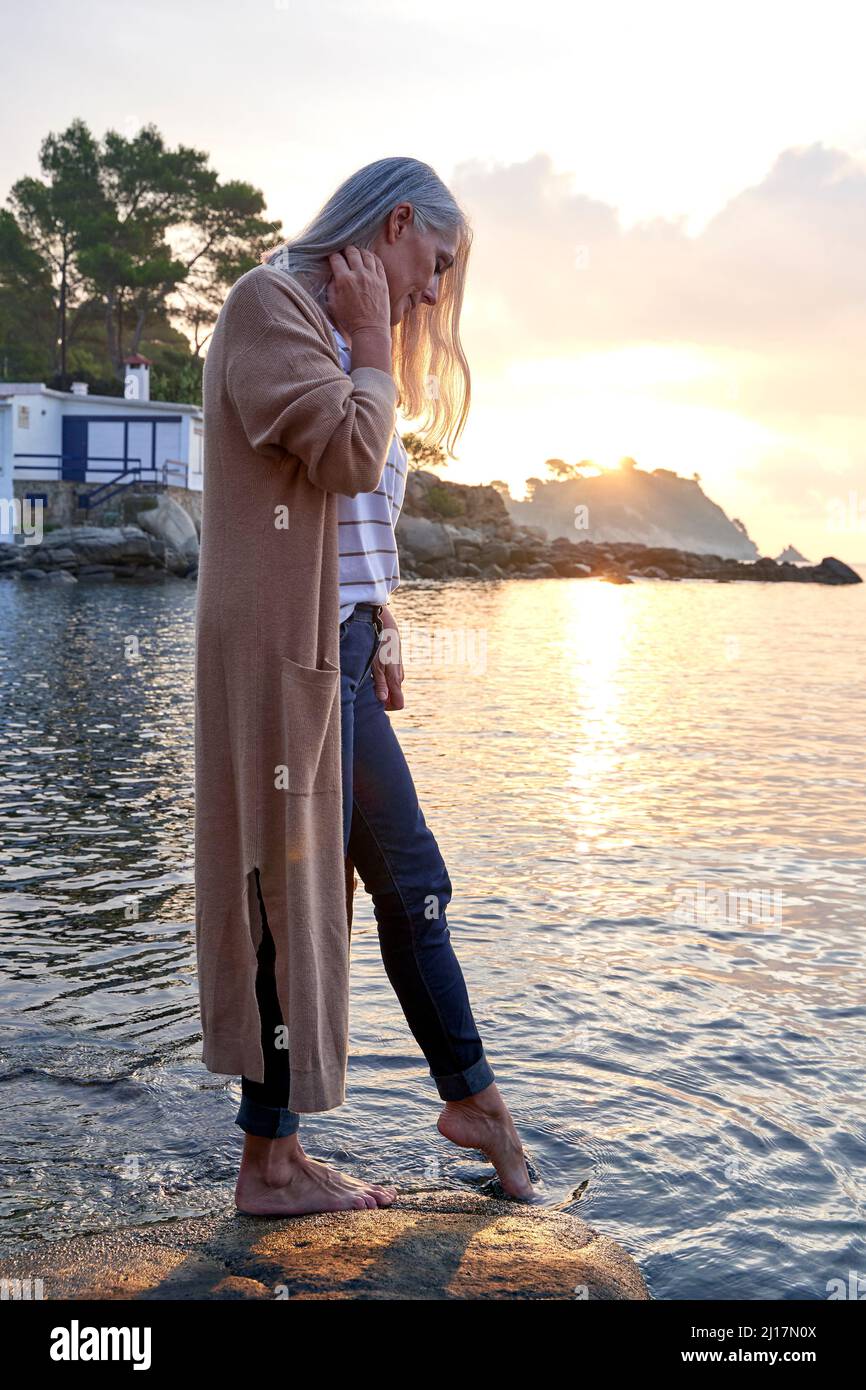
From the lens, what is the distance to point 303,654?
254cm

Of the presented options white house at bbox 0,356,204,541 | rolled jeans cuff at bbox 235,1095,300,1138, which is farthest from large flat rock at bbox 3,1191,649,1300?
white house at bbox 0,356,204,541

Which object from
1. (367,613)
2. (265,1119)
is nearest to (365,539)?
(367,613)

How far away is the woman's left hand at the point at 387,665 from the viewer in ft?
9.44

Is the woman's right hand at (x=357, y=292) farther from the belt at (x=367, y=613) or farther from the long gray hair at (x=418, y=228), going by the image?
the belt at (x=367, y=613)

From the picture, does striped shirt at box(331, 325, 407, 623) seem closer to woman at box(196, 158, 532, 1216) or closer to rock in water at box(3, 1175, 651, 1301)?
woman at box(196, 158, 532, 1216)

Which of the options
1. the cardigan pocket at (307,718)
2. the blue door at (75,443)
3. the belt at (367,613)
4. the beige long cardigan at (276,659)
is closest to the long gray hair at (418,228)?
the beige long cardigan at (276,659)

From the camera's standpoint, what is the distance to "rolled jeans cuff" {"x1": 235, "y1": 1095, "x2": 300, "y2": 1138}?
109 inches

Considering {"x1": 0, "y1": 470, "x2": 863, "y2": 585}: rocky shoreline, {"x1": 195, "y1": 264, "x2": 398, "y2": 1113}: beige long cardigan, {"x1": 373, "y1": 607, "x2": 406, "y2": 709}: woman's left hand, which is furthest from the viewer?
{"x1": 0, "y1": 470, "x2": 863, "y2": 585}: rocky shoreline

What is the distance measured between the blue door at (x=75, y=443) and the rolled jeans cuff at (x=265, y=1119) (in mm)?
42976

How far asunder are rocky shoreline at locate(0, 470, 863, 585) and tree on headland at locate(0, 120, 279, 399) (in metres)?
13.0

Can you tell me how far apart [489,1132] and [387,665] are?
111 cm

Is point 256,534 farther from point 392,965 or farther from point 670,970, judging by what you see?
point 670,970
